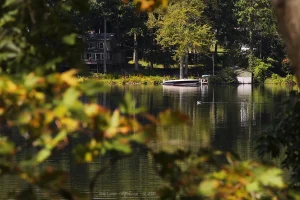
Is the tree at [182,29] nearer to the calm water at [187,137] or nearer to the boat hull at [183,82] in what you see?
the boat hull at [183,82]

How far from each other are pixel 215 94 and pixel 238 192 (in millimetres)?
40473

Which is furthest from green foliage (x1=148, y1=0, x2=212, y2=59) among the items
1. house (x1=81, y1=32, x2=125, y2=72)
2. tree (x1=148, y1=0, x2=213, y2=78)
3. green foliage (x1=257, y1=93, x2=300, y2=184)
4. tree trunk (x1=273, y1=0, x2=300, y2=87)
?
tree trunk (x1=273, y1=0, x2=300, y2=87)

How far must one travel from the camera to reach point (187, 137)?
21484 millimetres

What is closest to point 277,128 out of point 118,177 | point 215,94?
point 118,177

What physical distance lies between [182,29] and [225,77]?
4.62 metres

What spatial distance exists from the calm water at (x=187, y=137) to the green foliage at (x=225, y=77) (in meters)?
12.1

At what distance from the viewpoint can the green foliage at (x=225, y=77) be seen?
56153mm

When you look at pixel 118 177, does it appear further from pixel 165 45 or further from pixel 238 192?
pixel 165 45

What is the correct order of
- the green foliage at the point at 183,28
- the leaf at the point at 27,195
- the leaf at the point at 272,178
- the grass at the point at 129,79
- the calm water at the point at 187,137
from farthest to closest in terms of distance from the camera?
1. the green foliage at the point at 183,28
2. the grass at the point at 129,79
3. the calm water at the point at 187,137
4. the leaf at the point at 272,178
5. the leaf at the point at 27,195

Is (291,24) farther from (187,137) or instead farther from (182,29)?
(182,29)

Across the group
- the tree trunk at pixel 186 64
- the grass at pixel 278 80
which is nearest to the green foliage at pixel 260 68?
the grass at pixel 278 80

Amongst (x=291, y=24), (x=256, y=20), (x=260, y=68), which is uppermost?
(x=256, y=20)

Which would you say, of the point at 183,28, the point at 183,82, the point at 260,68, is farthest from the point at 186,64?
the point at 260,68

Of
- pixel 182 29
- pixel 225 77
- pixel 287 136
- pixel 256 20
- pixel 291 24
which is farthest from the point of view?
pixel 256 20
